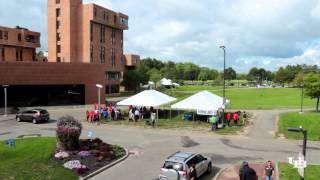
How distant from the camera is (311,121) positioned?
125 ft

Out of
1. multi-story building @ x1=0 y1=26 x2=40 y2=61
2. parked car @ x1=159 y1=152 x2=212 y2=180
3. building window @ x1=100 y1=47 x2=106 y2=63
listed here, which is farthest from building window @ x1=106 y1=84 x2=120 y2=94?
parked car @ x1=159 y1=152 x2=212 y2=180

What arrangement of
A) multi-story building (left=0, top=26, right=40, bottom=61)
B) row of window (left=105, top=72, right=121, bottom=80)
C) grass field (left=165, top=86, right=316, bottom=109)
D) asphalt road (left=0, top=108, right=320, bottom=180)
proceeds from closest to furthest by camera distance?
asphalt road (left=0, top=108, right=320, bottom=180) → grass field (left=165, top=86, right=316, bottom=109) → multi-story building (left=0, top=26, right=40, bottom=61) → row of window (left=105, top=72, right=121, bottom=80)

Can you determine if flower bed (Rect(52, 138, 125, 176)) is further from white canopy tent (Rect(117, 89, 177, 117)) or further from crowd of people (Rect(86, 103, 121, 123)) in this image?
white canopy tent (Rect(117, 89, 177, 117))

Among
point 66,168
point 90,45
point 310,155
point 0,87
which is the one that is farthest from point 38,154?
point 90,45

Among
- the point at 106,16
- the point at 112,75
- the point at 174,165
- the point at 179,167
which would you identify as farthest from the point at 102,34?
the point at 179,167

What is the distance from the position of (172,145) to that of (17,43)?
76.1 meters

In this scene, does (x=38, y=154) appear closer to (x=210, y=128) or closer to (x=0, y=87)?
(x=210, y=128)

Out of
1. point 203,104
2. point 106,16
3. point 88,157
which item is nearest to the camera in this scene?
point 88,157

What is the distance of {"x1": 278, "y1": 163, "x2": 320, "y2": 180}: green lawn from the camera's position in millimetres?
19438

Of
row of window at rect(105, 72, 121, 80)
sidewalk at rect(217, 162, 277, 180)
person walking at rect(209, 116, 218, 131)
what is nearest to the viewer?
sidewalk at rect(217, 162, 277, 180)

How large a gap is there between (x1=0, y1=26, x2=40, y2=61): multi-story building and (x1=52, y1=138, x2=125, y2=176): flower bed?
72036 mm

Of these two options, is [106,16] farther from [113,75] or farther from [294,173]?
[294,173]

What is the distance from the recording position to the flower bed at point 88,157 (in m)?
21.7

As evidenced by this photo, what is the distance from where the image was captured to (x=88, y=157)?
24.1 metres
